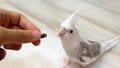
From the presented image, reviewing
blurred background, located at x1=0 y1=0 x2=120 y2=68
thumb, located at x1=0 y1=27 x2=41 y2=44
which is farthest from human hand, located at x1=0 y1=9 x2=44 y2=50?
blurred background, located at x1=0 y1=0 x2=120 y2=68

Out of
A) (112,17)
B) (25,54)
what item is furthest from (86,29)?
(25,54)

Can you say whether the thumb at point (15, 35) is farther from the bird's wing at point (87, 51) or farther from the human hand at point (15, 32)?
the bird's wing at point (87, 51)

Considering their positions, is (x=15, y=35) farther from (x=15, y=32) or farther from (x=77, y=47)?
(x=77, y=47)

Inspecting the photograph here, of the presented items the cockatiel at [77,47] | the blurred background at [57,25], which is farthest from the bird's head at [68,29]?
the blurred background at [57,25]

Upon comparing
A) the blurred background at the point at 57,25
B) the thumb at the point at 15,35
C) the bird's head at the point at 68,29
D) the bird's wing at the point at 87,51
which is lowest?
the blurred background at the point at 57,25

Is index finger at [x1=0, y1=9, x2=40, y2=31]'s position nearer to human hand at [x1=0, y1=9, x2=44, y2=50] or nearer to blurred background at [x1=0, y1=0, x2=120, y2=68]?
human hand at [x1=0, y1=9, x2=44, y2=50]

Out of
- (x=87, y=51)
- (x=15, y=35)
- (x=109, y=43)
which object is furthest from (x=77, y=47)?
(x=15, y=35)
